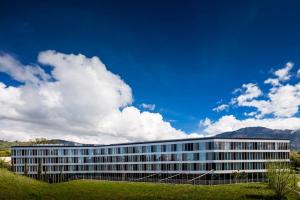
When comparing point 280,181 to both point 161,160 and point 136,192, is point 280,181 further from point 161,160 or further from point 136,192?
point 161,160

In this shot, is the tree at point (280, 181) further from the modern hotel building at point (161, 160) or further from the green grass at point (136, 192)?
the modern hotel building at point (161, 160)

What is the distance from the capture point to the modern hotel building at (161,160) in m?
92.1

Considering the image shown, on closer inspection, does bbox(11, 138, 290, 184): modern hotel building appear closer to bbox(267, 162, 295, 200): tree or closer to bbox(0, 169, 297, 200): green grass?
bbox(0, 169, 297, 200): green grass

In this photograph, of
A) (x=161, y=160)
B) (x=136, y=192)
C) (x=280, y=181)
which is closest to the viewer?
(x=280, y=181)

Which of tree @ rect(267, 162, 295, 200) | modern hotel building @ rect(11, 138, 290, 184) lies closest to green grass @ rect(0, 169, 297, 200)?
tree @ rect(267, 162, 295, 200)

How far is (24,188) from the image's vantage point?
2325 inches

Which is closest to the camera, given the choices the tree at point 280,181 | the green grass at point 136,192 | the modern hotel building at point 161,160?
the green grass at point 136,192

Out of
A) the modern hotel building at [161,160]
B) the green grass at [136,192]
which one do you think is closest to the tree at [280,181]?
the green grass at [136,192]

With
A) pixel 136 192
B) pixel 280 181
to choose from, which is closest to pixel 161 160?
pixel 136 192

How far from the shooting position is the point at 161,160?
10531 centimetres

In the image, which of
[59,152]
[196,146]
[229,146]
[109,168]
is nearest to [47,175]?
[59,152]

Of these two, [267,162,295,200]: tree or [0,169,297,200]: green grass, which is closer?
[0,169,297,200]: green grass

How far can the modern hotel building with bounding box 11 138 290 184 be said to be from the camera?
9206 cm

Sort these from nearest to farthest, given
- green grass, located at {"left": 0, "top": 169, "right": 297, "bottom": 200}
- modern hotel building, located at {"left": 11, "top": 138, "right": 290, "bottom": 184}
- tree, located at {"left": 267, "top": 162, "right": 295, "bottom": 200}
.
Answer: green grass, located at {"left": 0, "top": 169, "right": 297, "bottom": 200} < tree, located at {"left": 267, "top": 162, "right": 295, "bottom": 200} < modern hotel building, located at {"left": 11, "top": 138, "right": 290, "bottom": 184}
